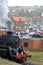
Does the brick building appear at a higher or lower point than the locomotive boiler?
lower

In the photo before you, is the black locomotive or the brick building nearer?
the black locomotive

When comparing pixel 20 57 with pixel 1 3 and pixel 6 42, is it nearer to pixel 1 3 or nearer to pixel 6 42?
pixel 6 42

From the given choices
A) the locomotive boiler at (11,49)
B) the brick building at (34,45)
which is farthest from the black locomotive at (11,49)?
the brick building at (34,45)

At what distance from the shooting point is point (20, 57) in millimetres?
16219

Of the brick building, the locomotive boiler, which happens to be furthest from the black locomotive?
the brick building

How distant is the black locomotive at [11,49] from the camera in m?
16.5

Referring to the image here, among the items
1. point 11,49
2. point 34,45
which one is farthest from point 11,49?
point 34,45

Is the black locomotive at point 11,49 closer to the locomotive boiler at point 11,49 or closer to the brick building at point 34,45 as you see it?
the locomotive boiler at point 11,49

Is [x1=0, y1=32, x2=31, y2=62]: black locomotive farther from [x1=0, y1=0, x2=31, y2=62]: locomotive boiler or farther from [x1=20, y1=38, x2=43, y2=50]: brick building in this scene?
[x1=20, y1=38, x2=43, y2=50]: brick building

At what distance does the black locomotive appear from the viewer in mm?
16461

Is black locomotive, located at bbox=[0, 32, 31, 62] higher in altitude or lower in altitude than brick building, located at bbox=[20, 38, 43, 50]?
higher

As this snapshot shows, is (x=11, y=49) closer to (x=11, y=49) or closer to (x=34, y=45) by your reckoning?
(x=11, y=49)

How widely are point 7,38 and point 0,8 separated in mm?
23968

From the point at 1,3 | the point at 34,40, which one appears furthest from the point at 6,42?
the point at 1,3
